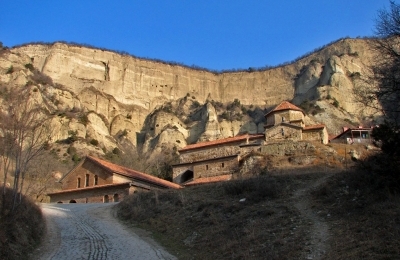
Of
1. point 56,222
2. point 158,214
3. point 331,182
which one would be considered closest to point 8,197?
point 56,222

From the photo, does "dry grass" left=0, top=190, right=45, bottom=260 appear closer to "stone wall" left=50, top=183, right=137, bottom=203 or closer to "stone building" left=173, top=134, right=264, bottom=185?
Answer: "stone wall" left=50, top=183, right=137, bottom=203

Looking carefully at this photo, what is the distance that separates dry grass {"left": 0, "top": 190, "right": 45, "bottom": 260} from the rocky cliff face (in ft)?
180

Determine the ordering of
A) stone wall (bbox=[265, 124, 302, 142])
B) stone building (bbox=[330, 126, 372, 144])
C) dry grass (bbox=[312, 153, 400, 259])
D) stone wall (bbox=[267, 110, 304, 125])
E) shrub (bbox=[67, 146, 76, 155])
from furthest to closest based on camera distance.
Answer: shrub (bbox=[67, 146, 76, 155]), stone wall (bbox=[267, 110, 304, 125]), stone building (bbox=[330, 126, 372, 144]), stone wall (bbox=[265, 124, 302, 142]), dry grass (bbox=[312, 153, 400, 259])

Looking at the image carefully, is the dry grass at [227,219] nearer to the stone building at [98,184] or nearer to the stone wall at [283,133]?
the stone building at [98,184]

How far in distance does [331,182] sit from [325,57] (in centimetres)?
9281

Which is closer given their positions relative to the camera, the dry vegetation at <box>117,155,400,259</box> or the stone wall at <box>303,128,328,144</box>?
the dry vegetation at <box>117,155,400,259</box>

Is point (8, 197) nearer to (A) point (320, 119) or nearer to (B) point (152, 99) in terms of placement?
(A) point (320, 119)

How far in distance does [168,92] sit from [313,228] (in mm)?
92654

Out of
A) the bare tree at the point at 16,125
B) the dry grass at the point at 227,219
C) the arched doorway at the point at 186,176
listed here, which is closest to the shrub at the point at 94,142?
the arched doorway at the point at 186,176

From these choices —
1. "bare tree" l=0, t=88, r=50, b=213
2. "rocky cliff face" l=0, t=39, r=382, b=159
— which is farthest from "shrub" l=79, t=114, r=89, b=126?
"bare tree" l=0, t=88, r=50, b=213

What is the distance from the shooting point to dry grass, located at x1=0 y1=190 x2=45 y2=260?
459 inches

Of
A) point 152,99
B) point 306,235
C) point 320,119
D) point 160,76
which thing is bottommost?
point 306,235

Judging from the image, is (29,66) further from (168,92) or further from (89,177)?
(89,177)

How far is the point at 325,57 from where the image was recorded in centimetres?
10469
